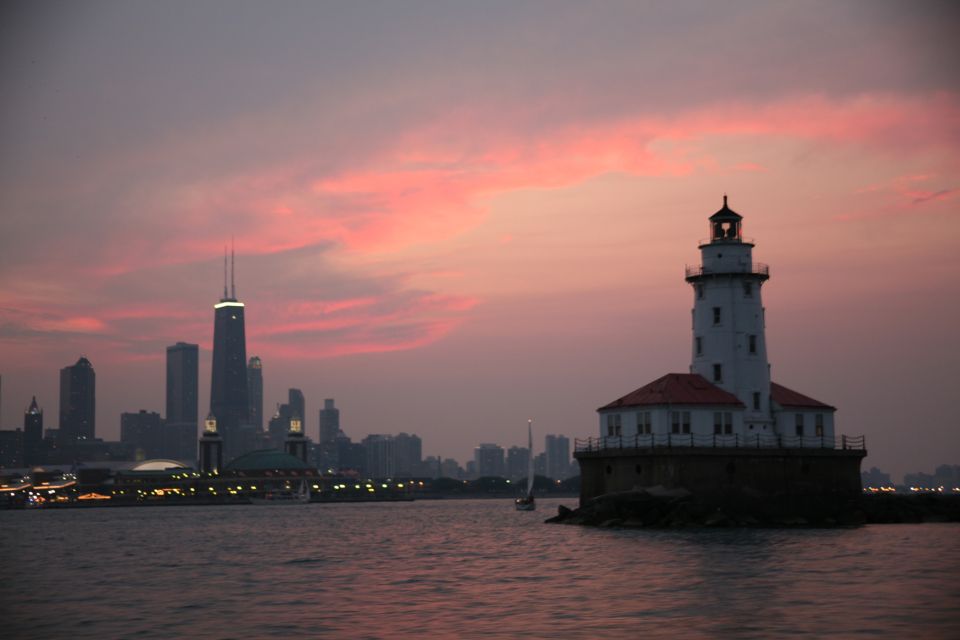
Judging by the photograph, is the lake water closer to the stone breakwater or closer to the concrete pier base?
the stone breakwater

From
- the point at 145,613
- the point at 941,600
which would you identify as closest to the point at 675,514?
the point at 941,600

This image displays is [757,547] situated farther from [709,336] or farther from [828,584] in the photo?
[709,336]

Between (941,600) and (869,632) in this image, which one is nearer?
(869,632)

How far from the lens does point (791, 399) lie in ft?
317

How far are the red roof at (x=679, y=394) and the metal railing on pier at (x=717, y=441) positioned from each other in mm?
2391

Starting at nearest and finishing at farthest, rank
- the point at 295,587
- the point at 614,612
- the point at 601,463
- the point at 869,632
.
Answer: the point at 869,632, the point at 614,612, the point at 295,587, the point at 601,463

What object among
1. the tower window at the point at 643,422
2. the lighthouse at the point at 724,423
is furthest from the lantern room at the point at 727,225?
the tower window at the point at 643,422

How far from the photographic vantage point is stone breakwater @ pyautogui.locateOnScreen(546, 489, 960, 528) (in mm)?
86438

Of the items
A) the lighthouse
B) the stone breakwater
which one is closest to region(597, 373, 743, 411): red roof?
the lighthouse

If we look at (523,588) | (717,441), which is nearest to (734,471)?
(717,441)

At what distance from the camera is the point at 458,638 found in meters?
38.7

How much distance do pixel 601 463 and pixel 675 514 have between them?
30.9 ft

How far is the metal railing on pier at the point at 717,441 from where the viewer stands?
8975 cm

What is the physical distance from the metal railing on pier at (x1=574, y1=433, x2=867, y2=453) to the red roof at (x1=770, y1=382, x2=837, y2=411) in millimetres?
2508
